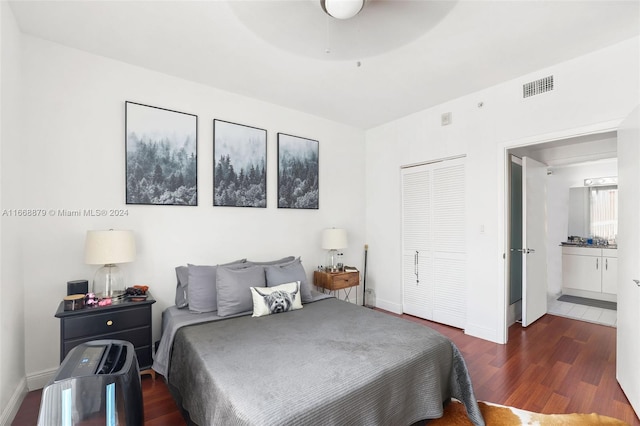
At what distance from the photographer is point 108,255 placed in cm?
234

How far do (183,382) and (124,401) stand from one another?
0.56 m

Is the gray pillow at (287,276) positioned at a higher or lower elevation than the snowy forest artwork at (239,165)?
lower

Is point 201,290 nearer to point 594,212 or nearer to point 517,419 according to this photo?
point 517,419

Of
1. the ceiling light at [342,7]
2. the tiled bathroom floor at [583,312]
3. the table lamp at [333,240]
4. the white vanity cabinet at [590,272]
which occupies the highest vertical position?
the ceiling light at [342,7]

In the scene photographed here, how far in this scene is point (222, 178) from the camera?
11.0 feet

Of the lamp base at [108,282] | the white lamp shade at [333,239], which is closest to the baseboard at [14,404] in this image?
the lamp base at [108,282]

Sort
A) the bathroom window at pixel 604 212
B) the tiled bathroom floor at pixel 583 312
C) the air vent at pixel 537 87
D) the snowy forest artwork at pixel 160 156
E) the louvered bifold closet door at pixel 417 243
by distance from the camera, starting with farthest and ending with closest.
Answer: the bathroom window at pixel 604 212
the louvered bifold closet door at pixel 417 243
the tiled bathroom floor at pixel 583 312
the air vent at pixel 537 87
the snowy forest artwork at pixel 160 156

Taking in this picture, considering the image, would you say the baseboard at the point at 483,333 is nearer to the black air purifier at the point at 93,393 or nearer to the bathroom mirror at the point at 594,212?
the black air purifier at the point at 93,393

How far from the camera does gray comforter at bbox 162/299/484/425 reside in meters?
1.42

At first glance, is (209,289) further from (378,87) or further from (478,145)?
(478,145)

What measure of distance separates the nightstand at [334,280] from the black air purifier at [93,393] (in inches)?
96.6

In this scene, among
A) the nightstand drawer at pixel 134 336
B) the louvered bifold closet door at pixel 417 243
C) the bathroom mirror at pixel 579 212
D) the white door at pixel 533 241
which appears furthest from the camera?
the bathroom mirror at pixel 579 212

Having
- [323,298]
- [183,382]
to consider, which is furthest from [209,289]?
[323,298]

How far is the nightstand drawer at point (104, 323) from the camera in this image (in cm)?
219
